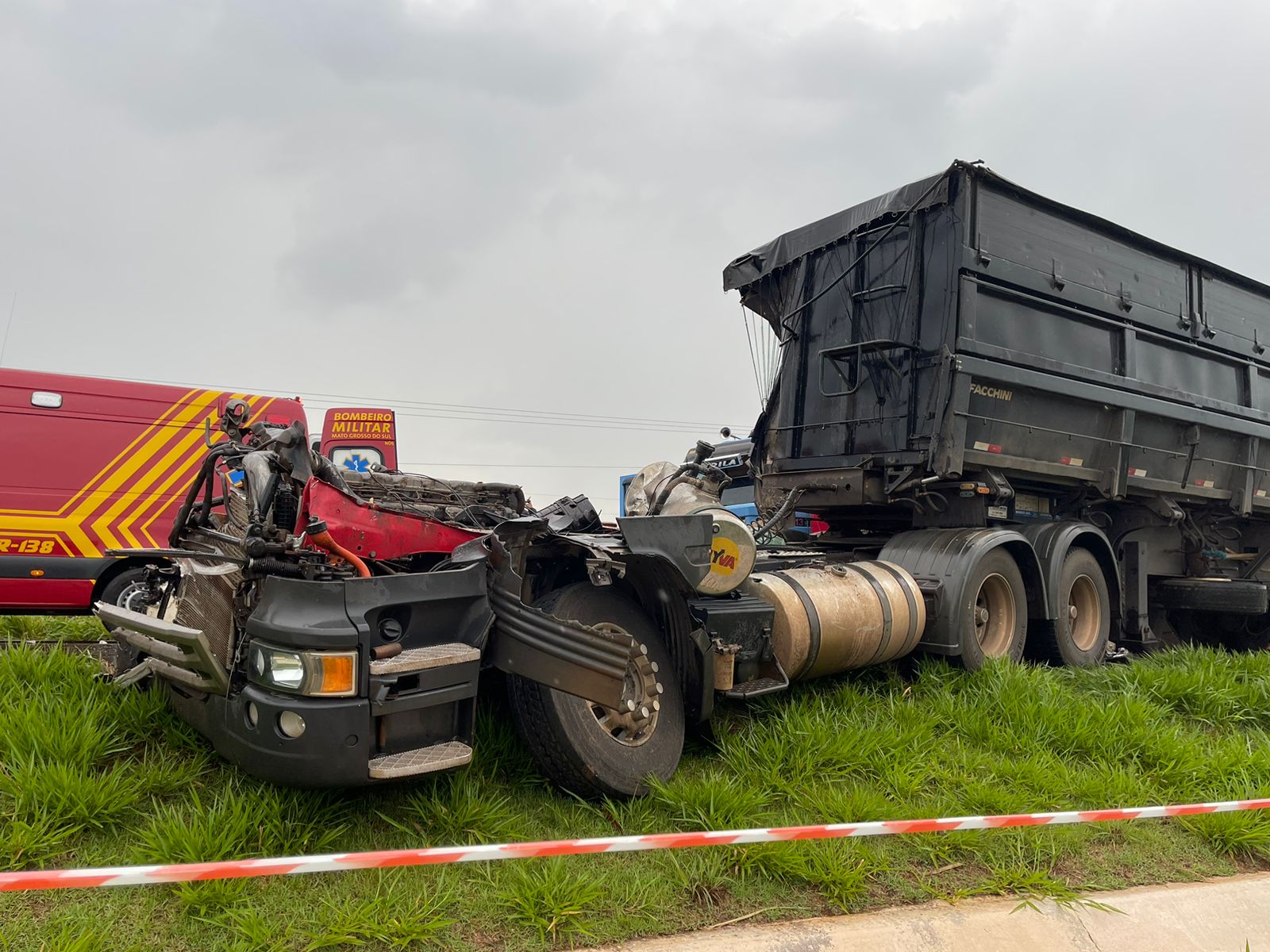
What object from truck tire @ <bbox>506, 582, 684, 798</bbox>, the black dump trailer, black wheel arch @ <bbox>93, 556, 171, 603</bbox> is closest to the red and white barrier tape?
truck tire @ <bbox>506, 582, 684, 798</bbox>

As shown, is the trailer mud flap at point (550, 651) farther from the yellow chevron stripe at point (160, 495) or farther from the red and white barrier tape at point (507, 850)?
the yellow chevron stripe at point (160, 495)

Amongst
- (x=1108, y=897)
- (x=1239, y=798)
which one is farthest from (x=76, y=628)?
(x=1239, y=798)

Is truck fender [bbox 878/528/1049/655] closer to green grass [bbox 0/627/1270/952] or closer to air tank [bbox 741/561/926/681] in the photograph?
air tank [bbox 741/561/926/681]

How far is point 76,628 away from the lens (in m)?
6.46

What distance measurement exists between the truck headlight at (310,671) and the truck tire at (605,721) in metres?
0.84

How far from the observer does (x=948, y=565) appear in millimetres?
5875

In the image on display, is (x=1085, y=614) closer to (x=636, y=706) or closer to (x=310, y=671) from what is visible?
(x=636, y=706)

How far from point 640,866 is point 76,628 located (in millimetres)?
5316

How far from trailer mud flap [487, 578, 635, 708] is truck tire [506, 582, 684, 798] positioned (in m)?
0.11

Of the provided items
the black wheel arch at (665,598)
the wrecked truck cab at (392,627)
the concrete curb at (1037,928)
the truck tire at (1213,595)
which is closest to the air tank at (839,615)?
the black wheel arch at (665,598)

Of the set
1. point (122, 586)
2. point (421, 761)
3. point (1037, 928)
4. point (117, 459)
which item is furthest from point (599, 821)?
point (117, 459)

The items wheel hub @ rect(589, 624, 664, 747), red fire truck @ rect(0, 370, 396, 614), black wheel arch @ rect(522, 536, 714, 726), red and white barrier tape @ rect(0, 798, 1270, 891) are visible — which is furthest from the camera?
red fire truck @ rect(0, 370, 396, 614)

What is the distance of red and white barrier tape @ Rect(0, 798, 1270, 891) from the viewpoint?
7.32ft

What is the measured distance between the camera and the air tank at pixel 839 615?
14.9 feet
